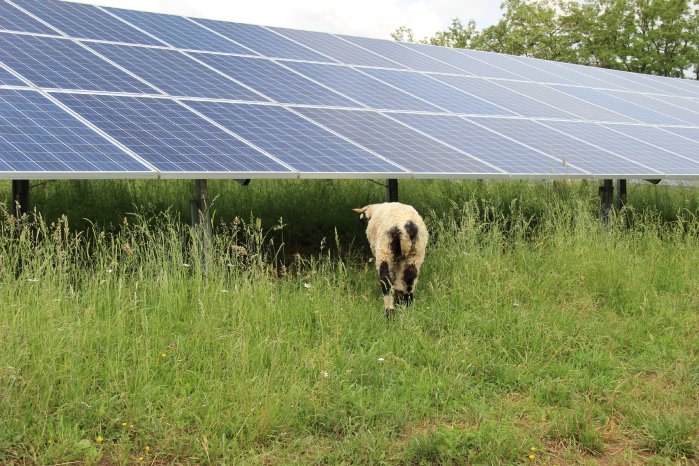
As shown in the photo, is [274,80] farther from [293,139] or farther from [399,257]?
[399,257]

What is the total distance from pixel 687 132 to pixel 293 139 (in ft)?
31.3

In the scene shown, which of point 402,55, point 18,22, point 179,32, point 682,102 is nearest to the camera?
point 18,22

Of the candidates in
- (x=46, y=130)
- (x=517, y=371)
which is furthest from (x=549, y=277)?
(x=46, y=130)

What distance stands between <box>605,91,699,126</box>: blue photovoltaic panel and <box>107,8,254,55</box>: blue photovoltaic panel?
9.29 meters

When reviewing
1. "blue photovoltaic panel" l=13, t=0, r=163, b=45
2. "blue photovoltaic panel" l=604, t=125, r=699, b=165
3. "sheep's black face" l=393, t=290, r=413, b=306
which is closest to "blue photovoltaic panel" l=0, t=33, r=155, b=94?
"blue photovoltaic panel" l=13, t=0, r=163, b=45

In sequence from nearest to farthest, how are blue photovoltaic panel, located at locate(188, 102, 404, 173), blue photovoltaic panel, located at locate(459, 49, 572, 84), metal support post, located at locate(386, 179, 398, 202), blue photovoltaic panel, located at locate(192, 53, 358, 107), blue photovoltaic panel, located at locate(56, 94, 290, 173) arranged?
blue photovoltaic panel, located at locate(56, 94, 290, 173) → blue photovoltaic panel, located at locate(188, 102, 404, 173) → metal support post, located at locate(386, 179, 398, 202) → blue photovoltaic panel, located at locate(192, 53, 358, 107) → blue photovoltaic panel, located at locate(459, 49, 572, 84)

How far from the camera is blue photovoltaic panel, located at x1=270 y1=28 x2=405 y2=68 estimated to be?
15617 mm

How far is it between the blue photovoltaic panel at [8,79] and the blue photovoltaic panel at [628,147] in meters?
8.50

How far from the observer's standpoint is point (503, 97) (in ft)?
51.2

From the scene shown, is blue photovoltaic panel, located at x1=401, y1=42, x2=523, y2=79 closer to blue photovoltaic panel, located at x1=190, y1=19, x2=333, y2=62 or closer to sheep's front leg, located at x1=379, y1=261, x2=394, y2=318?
blue photovoltaic panel, located at x1=190, y1=19, x2=333, y2=62

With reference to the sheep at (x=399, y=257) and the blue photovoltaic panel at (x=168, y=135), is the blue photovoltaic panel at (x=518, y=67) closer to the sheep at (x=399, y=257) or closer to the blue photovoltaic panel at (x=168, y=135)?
the blue photovoltaic panel at (x=168, y=135)

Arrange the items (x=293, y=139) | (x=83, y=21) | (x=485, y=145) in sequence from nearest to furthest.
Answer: (x=293, y=139)
(x=485, y=145)
(x=83, y=21)

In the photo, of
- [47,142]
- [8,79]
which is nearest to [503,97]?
[8,79]

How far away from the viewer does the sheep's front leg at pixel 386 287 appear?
8.44 m
